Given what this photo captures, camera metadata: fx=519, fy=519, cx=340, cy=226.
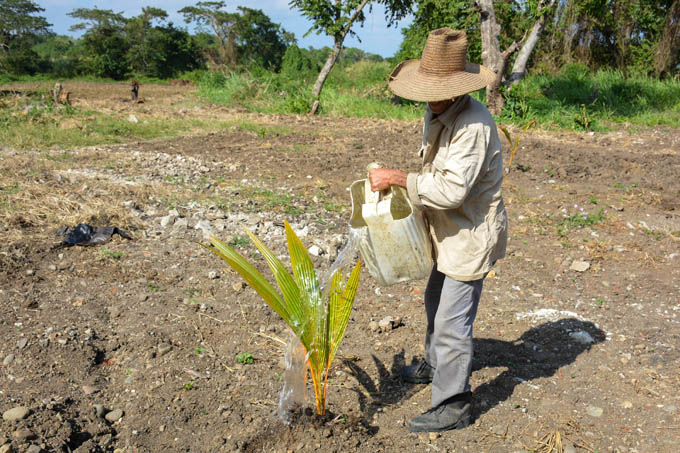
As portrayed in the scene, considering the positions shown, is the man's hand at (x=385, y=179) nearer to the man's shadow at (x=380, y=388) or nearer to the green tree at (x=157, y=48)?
the man's shadow at (x=380, y=388)

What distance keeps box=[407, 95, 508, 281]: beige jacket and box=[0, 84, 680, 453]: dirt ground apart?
2.49 feet

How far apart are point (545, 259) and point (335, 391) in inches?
89.7

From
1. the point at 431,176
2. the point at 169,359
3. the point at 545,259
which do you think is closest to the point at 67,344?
the point at 169,359

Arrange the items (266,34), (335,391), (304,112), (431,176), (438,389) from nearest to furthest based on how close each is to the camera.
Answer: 1. (431,176)
2. (438,389)
3. (335,391)
4. (304,112)
5. (266,34)

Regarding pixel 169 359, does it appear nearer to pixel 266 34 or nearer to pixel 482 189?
pixel 482 189

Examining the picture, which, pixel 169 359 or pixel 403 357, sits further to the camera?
pixel 403 357

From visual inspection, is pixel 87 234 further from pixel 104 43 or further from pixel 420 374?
pixel 104 43

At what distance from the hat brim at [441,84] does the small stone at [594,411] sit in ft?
4.81

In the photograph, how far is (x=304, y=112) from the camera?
1130cm

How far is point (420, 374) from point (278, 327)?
878 mm

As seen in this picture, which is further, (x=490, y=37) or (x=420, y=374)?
(x=490, y=37)

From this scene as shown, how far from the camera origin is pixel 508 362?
2.65 m

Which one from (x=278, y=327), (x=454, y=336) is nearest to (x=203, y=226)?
(x=278, y=327)

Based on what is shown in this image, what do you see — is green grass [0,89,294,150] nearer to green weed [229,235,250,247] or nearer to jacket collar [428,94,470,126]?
green weed [229,235,250,247]
